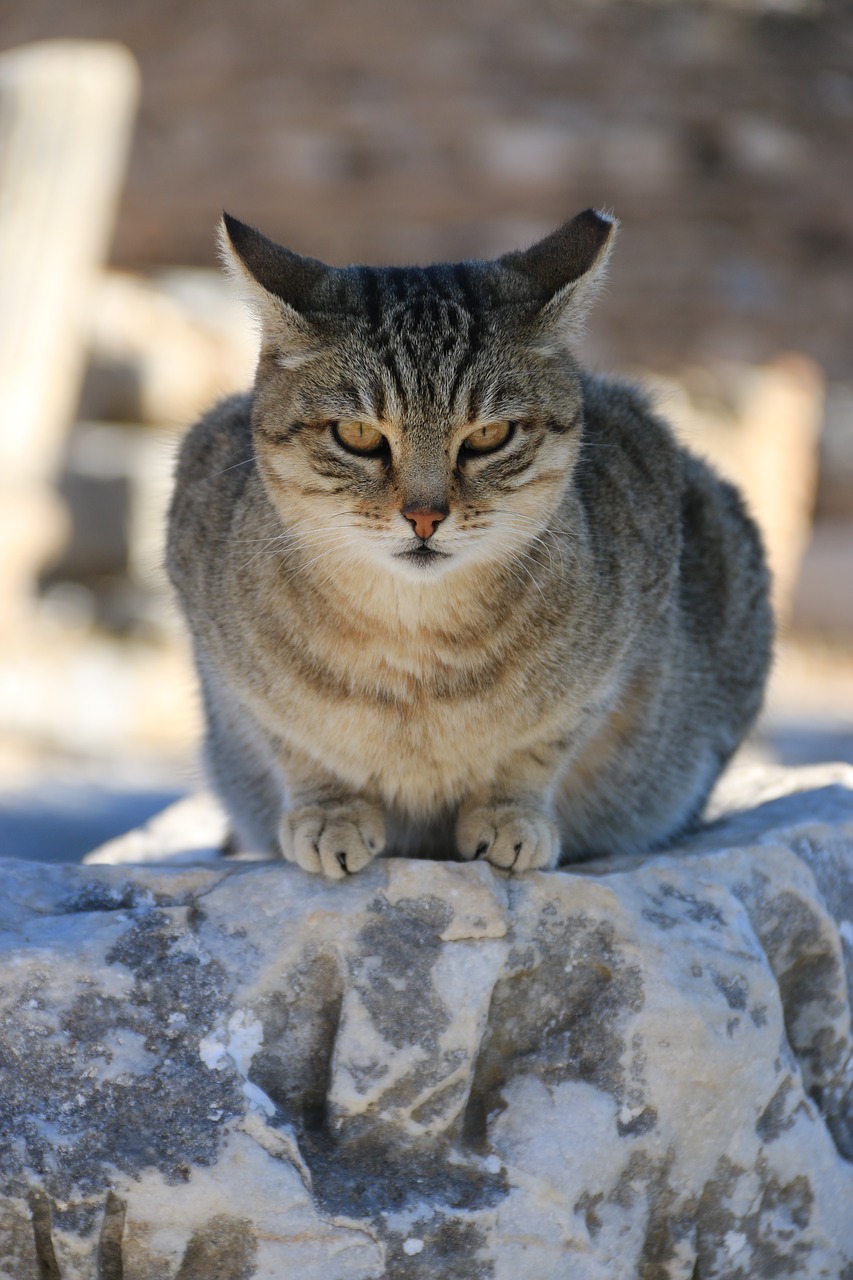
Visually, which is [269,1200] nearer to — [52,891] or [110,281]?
[52,891]

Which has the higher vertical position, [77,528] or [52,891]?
[52,891]

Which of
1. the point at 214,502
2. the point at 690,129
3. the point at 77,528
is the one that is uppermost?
the point at 690,129

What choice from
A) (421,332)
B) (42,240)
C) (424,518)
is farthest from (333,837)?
(42,240)

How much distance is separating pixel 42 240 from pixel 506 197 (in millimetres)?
6497

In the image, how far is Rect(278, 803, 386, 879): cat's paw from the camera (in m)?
2.59

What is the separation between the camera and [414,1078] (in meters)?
2.29

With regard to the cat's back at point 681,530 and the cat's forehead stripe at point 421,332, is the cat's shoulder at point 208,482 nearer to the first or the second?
the cat's forehead stripe at point 421,332

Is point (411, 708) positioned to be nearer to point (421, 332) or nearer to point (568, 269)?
point (421, 332)

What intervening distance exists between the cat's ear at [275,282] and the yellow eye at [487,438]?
38 cm

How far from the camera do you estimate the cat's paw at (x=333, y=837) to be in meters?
2.59

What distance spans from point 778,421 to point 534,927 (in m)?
8.24

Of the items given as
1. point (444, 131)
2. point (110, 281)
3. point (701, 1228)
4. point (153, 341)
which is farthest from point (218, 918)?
A: point (444, 131)

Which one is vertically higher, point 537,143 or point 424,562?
point 537,143

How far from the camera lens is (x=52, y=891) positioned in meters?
2.61
